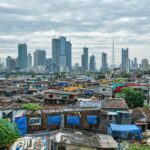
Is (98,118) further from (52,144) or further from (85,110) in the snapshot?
(52,144)

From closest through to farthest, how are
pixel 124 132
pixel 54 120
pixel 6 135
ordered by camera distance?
pixel 6 135 < pixel 124 132 < pixel 54 120

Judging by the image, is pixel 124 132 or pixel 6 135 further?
pixel 124 132

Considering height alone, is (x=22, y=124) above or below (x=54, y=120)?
below

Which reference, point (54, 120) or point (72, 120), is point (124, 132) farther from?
point (54, 120)

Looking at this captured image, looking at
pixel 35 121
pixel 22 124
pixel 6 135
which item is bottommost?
pixel 6 135

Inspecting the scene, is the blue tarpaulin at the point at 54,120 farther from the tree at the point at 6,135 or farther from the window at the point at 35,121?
the tree at the point at 6,135

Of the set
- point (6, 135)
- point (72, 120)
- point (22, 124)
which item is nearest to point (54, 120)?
point (72, 120)

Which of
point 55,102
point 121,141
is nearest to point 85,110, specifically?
point 121,141

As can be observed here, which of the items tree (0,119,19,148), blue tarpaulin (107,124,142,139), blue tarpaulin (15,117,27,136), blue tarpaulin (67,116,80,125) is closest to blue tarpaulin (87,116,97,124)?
blue tarpaulin (67,116,80,125)

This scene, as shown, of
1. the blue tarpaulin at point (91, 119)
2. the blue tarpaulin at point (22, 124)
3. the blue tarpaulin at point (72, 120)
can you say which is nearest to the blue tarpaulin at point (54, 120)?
the blue tarpaulin at point (72, 120)

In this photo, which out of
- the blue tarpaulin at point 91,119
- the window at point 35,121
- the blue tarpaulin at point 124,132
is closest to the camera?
the window at point 35,121

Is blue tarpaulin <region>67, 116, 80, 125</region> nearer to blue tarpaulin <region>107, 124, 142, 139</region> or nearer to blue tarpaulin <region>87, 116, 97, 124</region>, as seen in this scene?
blue tarpaulin <region>87, 116, 97, 124</region>
